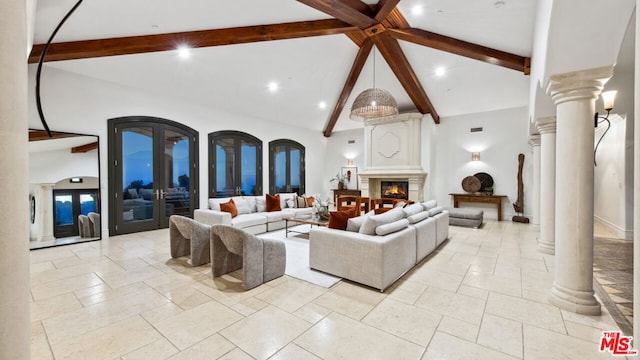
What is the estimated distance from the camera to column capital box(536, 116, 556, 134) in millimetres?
4027

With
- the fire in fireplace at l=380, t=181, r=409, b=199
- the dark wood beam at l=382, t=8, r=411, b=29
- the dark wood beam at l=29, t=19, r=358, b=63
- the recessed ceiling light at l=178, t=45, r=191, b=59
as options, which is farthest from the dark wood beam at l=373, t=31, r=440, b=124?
the recessed ceiling light at l=178, t=45, r=191, b=59

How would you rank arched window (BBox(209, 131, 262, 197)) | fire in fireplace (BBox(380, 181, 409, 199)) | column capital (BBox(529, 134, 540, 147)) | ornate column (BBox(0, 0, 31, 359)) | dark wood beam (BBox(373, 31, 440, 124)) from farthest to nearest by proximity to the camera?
fire in fireplace (BBox(380, 181, 409, 199)), arched window (BBox(209, 131, 262, 197)), column capital (BBox(529, 134, 540, 147)), dark wood beam (BBox(373, 31, 440, 124)), ornate column (BBox(0, 0, 31, 359))

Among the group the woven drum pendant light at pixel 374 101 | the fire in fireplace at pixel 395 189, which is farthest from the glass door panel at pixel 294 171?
the woven drum pendant light at pixel 374 101

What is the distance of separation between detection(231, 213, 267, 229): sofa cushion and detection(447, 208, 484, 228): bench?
4.69 metres

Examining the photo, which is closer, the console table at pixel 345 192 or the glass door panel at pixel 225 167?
the glass door panel at pixel 225 167

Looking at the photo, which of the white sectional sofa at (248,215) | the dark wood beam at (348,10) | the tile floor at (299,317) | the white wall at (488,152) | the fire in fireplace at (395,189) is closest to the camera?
the tile floor at (299,317)

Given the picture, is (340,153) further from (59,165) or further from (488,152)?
(59,165)

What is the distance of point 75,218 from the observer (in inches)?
197

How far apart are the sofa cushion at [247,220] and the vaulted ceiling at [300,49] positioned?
3.22 metres

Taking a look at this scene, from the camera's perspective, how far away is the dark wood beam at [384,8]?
400cm

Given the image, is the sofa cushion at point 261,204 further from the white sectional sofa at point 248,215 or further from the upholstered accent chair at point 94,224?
the upholstered accent chair at point 94,224

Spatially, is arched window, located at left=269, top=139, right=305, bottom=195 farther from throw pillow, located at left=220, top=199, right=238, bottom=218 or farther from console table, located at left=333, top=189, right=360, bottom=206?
throw pillow, located at left=220, top=199, right=238, bottom=218

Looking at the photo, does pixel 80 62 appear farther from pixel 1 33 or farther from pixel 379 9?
pixel 1 33

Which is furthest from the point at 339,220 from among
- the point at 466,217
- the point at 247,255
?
the point at 466,217
